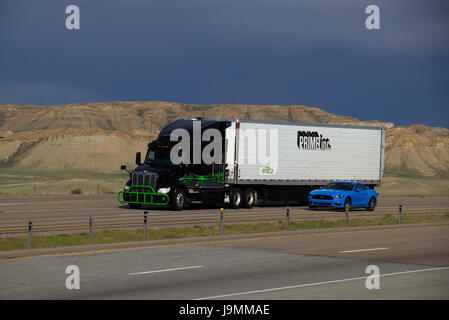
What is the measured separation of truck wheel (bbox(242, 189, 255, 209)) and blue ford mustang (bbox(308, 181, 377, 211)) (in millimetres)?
2843

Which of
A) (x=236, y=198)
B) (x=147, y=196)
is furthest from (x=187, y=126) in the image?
(x=236, y=198)

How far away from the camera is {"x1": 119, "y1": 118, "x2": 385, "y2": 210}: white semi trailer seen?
102 ft

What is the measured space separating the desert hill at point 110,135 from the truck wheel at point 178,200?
A: 148ft

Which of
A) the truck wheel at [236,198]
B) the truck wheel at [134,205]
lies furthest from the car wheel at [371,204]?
the truck wheel at [134,205]

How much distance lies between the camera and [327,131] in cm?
3709

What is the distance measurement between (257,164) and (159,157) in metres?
5.03

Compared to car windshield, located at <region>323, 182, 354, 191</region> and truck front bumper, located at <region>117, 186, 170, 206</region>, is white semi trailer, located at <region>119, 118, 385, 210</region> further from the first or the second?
car windshield, located at <region>323, 182, 354, 191</region>

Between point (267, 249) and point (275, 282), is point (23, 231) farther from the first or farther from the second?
point (275, 282)

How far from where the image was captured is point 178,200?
30.6 m

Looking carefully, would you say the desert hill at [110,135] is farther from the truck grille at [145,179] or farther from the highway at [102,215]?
the truck grille at [145,179]

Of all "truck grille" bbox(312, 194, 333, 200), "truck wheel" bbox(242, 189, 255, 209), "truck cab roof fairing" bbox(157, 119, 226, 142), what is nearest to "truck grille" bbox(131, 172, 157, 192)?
"truck cab roof fairing" bbox(157, 119, 226, 142)

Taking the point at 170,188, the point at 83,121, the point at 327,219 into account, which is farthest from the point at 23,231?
the point at 83,121

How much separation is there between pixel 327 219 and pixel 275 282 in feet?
54.3
